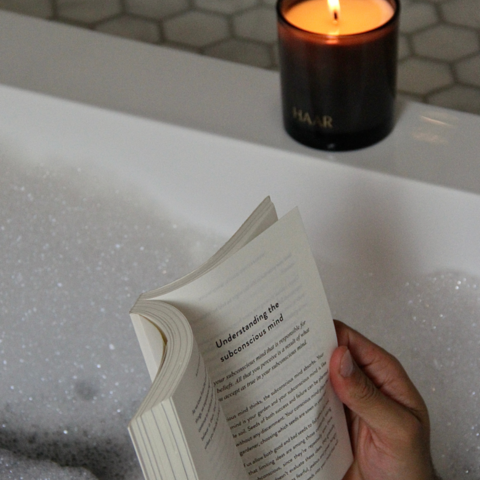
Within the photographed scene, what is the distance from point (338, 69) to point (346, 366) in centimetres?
24

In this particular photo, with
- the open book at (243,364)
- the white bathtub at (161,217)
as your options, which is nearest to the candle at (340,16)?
the white bathtub at (161,217)

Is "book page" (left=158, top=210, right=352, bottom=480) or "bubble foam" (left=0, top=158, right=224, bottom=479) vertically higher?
"book page" (left=158, top=210, right=352, bottom=480)

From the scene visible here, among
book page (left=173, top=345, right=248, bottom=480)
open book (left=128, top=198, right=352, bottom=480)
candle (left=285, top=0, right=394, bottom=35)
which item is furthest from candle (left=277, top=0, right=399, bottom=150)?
book page (left=173, top=345, right=248, bottom=480)

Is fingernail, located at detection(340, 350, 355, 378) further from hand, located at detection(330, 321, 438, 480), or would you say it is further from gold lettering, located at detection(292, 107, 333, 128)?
gold lettering, located at detection(292, 107, 333, 128)

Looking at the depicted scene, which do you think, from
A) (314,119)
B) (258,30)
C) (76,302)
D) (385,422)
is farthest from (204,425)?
(258,30)

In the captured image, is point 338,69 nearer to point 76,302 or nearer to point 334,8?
point 334,8

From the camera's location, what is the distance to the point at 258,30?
35.4 inches

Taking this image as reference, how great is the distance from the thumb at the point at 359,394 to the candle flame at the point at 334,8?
0.27 m

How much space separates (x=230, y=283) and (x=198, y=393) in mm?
67

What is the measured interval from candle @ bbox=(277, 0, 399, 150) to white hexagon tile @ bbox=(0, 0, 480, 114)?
21 centimetres

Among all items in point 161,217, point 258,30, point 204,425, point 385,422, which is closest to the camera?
point 204,425

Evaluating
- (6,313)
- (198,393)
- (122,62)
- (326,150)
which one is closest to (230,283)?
(198,393)

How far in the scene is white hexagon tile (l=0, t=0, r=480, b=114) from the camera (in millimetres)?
817

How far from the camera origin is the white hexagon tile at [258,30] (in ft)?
2.68
